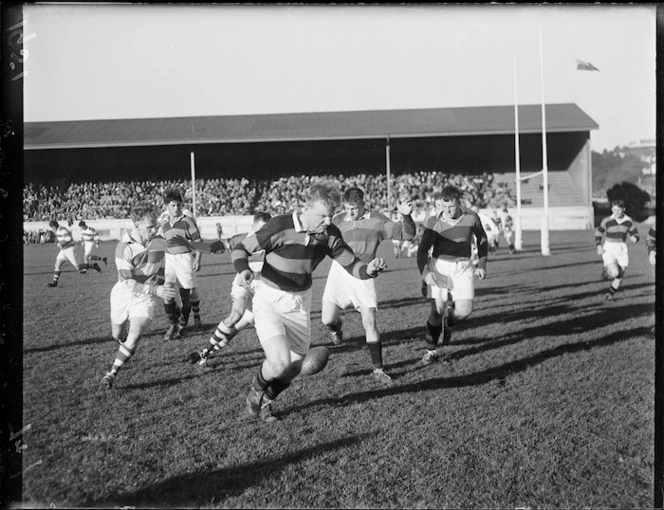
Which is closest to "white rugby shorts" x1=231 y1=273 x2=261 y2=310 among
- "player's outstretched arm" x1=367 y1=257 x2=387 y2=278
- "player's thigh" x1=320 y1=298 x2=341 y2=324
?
"player's thigh" x1=320 y1=298 x2=341 y2=324

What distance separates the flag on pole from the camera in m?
5.03

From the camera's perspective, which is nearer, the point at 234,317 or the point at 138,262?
the point at 138,262

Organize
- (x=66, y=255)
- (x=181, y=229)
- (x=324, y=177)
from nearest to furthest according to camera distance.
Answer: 1. (x=181, y=229)
2. (x=66, y=255)
3. (x=324, y=177)

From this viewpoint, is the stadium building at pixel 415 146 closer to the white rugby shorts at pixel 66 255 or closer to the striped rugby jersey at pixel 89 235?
the striped rugby jersey at pixel 89 235

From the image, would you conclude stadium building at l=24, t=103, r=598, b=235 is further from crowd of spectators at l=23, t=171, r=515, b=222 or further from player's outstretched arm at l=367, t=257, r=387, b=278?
player's outstretched arm at l=367, t=257, r=387, b=278

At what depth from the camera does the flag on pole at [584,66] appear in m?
→ 5.03

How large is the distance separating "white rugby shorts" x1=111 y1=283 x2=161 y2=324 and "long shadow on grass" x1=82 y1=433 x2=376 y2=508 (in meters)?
2.38

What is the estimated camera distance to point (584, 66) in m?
5.22

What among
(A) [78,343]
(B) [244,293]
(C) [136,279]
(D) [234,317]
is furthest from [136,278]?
(A) [78,343]

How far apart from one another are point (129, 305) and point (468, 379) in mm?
3583

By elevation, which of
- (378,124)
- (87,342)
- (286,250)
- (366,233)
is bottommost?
(87,342)

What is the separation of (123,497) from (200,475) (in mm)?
491

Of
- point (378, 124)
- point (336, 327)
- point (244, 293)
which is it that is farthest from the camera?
point (378, 124)

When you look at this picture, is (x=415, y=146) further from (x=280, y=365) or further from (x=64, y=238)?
(x=280, y=365)
